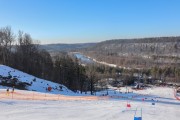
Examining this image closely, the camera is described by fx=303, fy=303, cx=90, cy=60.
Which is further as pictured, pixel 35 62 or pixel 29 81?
pixel 35 62

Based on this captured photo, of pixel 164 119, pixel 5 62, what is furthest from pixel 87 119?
pixel 5 62

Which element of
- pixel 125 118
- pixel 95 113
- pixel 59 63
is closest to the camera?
pixel 125 118

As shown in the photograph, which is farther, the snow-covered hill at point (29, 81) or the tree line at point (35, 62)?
the tree line at point (35, 62)

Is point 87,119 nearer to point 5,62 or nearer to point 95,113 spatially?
point 95,113

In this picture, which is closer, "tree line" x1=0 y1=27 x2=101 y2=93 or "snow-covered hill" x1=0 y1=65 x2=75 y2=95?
"snow-covered hill" x1=0 y1=65 x2=75 y2=95

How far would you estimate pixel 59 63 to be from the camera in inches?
4705

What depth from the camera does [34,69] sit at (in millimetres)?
108688

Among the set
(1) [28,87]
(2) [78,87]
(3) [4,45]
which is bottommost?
(2) [78,87]

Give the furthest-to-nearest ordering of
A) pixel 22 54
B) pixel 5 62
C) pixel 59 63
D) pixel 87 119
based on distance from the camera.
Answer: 1. pixel 59 63
2. pixel 22 54
3. pixel 5 62
4. pixel 87 119

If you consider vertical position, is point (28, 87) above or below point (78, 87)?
above

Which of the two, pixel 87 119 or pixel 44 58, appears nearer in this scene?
pixel 87 119

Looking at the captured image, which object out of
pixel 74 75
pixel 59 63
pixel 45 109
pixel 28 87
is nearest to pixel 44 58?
pixel 59 63

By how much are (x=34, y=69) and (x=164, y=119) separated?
261ft

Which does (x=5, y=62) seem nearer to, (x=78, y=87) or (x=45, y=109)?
(x=78, y=87)
